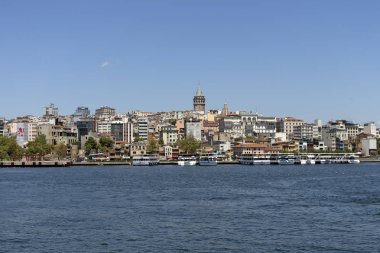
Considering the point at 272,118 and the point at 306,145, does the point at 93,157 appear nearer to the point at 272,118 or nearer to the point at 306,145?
the point at 306,145

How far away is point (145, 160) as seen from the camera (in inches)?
4811

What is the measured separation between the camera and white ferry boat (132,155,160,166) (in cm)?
12112

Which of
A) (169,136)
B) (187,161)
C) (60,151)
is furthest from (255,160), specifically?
(60,151)

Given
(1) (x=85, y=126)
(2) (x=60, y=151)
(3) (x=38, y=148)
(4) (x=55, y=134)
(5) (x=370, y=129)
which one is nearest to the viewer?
(3) (x=38, y=148)

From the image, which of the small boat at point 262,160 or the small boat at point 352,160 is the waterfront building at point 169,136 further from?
the small boat at point 352,160

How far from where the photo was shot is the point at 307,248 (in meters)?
23.2

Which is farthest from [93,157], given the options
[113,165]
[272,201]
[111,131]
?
[272,201]

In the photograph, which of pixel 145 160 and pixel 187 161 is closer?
pixel 145 160

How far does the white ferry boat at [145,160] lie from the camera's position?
12112cm

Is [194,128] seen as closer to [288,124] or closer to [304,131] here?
[304,131]

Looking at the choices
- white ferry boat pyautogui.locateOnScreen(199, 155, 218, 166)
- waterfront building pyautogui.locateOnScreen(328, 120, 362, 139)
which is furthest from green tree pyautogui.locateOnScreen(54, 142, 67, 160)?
waterfront building pyautogui.locateOnScreen(328, 120, 362, 139)

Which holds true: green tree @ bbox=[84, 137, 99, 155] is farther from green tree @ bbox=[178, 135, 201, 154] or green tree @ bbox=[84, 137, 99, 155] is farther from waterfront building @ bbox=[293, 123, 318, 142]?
waterfront building @ bbox=[293, 123, 318, 142]

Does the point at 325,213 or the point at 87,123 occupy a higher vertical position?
the point at 87,123

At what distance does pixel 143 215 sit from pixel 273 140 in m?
127
